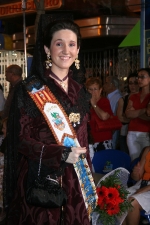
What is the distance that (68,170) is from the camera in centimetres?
289

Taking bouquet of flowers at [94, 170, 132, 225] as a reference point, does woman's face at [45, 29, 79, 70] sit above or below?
above

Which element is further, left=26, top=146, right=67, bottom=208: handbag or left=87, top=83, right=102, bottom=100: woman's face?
left=87, top=83, right=102, bottom=100: woman's face

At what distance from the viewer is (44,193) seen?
8.95ft

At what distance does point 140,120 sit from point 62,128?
3.46 m

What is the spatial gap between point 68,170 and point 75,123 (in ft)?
0.96

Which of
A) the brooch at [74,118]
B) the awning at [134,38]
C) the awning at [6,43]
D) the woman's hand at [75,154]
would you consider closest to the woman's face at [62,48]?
the brooch at [74,118]

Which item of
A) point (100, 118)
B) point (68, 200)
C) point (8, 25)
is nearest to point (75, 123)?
point (68, 200)

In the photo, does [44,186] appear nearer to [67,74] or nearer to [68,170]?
[68,170]

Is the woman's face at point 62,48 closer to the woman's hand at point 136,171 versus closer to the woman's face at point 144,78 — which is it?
the woman's hand at point 136,171

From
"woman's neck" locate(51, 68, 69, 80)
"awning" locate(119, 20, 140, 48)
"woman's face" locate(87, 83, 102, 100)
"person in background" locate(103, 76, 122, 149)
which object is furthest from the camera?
"awning" locate(119, 20, 140, 48)

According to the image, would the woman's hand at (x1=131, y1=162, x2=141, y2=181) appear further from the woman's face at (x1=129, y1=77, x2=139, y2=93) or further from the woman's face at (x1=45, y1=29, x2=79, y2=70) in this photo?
the woman's face at (x1=129, y1=77, x2=139, y2=93)

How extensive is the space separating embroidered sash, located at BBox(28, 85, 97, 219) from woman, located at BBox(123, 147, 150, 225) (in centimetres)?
163

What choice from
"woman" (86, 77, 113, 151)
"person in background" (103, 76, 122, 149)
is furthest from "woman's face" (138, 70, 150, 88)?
"person in background" (103, 76, 122, 149)

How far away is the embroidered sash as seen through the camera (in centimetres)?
285
